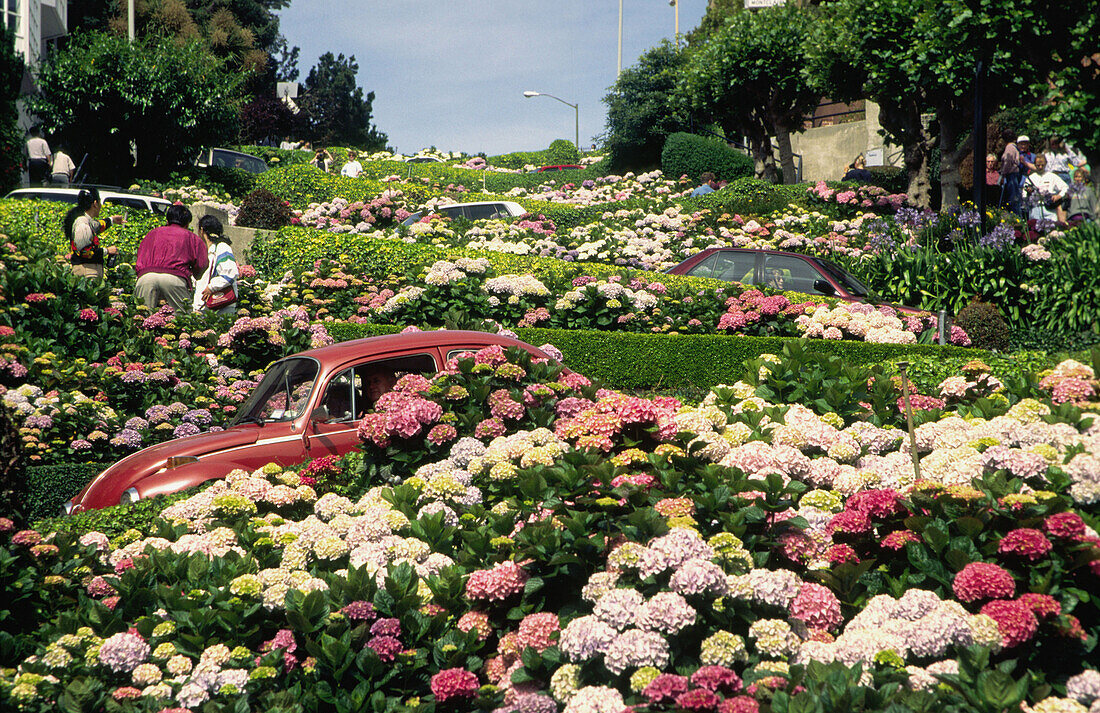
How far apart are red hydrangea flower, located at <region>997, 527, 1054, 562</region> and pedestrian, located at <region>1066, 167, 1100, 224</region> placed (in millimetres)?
10712

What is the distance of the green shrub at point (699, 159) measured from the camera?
108 feet

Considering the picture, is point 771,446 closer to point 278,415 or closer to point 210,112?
point 278,415

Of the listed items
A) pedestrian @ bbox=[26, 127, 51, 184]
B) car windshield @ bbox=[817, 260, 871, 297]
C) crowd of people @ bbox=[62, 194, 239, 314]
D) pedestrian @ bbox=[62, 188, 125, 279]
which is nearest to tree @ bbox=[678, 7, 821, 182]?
car windshield @ bbox=[817, 260, 871, 297]

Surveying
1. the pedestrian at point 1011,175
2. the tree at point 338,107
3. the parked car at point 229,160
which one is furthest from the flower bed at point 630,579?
the tree at point 338,107

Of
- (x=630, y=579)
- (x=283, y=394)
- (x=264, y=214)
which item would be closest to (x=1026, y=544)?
(x=630, y=579)

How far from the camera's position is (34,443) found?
23.7ft

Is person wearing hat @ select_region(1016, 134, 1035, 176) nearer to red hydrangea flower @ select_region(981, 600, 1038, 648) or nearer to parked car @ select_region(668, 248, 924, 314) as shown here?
parked car @ select_region(668, 248, 924, 314)

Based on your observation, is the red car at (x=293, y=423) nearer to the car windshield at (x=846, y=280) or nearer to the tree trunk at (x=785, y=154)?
the car windshield at (x=846, y=280)

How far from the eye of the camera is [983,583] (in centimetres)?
296

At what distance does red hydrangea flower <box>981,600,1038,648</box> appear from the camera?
279cm

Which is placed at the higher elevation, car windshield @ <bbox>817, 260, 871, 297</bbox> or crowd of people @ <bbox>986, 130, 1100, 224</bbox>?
crowd of people @ <bbox>986, 130, 1100, 224</bbox>

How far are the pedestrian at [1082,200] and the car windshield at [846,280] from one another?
3.21 m

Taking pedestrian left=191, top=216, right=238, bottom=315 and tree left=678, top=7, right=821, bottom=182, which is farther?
tree left=678, top=7, right=821, bottom=182

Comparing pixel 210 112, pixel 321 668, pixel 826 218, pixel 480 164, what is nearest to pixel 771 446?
pixel 321 668
